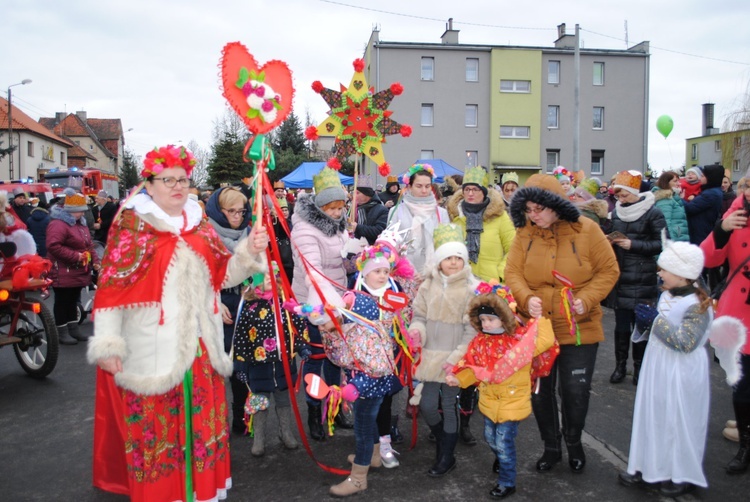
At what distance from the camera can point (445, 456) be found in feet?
13.1

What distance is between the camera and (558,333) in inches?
153

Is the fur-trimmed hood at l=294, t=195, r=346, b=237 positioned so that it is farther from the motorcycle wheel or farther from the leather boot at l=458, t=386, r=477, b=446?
the motorcycle wheel

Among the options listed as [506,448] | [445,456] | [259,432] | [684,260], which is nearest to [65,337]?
[259,432]

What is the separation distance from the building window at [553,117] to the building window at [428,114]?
697 cm

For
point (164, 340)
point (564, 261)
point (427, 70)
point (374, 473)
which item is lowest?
point (374, 473)

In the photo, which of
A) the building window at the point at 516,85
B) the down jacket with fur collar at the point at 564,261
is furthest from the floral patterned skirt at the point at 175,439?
the building window at the point at 516,85

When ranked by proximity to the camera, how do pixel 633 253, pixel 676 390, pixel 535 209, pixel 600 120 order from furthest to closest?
pixel 600 120, pixel 633 253, pixel 535 209, pixel 676 390

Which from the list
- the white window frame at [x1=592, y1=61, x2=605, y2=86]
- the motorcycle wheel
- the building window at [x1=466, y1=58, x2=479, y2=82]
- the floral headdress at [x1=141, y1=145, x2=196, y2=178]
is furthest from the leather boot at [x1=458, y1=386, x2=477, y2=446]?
the white window frame at [x1=592, y1=61, x2=605, y2=86]

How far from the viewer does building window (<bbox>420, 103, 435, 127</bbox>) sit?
32.8 m

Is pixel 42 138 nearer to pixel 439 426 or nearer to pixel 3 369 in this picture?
pixel 3 369

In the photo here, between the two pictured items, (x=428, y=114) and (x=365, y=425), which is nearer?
(x=365, y=425)

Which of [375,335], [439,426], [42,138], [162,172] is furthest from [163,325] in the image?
[42,138]

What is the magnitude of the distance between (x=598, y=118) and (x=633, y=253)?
104 feet

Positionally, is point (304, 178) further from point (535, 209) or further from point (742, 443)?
point (742, 443)
